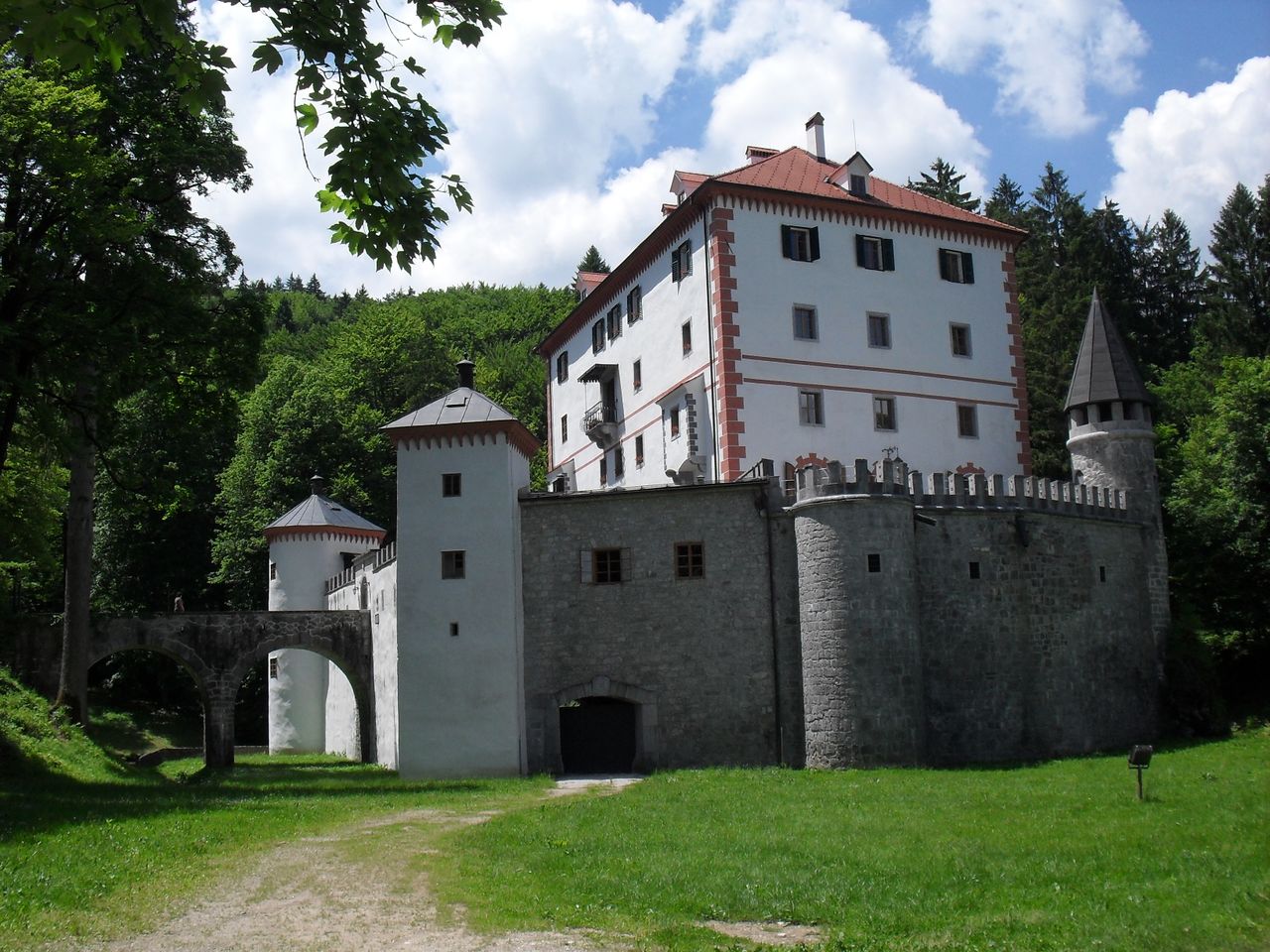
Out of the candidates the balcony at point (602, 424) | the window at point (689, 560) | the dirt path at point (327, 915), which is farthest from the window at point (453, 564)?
the dirt path at point (327, 915)

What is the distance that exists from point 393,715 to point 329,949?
22.2 metres

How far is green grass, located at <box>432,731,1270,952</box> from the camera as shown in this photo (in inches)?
434

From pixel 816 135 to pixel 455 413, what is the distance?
16.8 metres

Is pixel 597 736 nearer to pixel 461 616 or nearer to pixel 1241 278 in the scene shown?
pixel 461 616

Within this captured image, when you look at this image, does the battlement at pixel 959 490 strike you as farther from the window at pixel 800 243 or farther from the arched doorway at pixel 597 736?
the window at pixel 800 243

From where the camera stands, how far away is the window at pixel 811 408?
33.4 metres

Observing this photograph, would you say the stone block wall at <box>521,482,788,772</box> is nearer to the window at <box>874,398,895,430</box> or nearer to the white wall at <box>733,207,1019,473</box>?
the white wall at <box>733,207,1019,473</box>

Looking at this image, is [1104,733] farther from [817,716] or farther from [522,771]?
[522,771]

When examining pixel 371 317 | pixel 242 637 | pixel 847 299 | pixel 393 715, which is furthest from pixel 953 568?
pixel 371 317

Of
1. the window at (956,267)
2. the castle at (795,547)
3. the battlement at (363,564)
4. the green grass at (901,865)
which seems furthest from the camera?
the window at (956,267)

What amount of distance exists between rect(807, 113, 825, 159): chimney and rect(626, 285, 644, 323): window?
23.7ft

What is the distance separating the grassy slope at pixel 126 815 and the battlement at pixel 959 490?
951cm

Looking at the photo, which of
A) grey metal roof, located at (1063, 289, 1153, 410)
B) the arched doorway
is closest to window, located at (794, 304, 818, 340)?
grey metal roof, located at (1063, 289, 1153, 410)

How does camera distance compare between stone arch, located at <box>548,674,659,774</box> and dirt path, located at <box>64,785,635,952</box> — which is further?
stone arch, located at <box>548,674,659,774</box>
